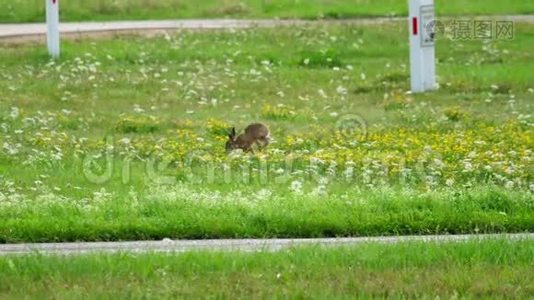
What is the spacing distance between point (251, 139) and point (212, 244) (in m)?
4.50

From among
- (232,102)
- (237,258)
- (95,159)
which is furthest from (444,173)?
(232,102)

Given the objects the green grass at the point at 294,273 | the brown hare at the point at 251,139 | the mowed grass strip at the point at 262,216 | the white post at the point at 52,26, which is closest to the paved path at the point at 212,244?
the mowed grass strip at the point at 262,216

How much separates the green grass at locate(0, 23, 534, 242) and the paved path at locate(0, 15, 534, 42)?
1187 millimetres

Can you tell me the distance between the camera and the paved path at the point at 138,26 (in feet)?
86.2

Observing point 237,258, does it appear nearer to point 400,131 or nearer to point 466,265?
point 466,265

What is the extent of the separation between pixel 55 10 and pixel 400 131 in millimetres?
7696

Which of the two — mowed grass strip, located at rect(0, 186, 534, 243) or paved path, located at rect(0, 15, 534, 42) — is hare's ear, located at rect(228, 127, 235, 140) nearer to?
mowed grass strip, located at rect(0, 186, 534, 243)

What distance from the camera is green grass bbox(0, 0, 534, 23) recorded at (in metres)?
31.5

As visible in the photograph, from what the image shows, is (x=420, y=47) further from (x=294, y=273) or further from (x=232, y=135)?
(x=294, y=273)

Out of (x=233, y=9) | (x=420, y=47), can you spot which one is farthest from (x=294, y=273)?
(x=233, y=9)

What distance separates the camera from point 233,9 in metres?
33.1

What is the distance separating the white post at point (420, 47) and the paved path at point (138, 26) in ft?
28.0

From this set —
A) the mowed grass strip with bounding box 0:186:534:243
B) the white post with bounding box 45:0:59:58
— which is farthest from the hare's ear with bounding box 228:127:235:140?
the white post with bounding box 45:0:59:58

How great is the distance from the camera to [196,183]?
12703mm
